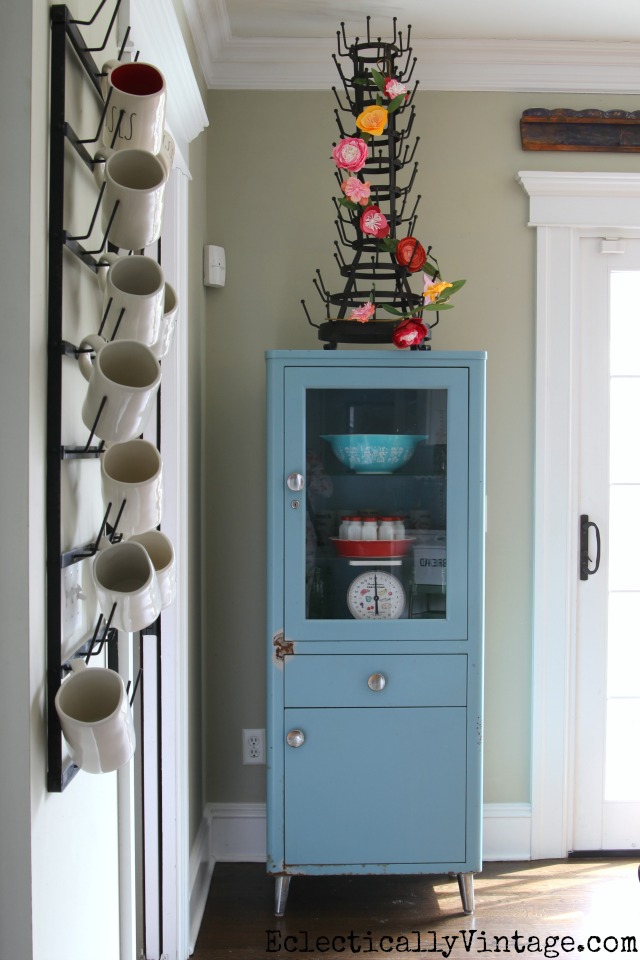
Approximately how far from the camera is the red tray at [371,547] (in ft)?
7.58

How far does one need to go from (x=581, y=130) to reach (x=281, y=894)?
8.03 ft

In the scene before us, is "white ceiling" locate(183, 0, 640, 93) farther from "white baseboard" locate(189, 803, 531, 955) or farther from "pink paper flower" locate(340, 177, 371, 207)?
"white baseboard" locate(189, 803, 531, 955)

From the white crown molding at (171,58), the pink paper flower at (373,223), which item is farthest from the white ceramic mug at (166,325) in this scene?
the pink paper flower at (373,223)

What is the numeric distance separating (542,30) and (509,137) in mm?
307

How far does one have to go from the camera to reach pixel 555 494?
2.69 meters

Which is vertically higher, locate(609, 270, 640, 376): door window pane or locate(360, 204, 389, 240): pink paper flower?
locate(360, 204, 389, 240): pink paper flower

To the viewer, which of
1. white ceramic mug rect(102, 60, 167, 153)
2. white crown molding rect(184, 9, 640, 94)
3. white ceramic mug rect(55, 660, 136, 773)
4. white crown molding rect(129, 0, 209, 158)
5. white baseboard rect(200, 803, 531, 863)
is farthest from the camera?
white baseboard rect(200, 803, 531, 863)

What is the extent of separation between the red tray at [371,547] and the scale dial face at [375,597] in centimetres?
6

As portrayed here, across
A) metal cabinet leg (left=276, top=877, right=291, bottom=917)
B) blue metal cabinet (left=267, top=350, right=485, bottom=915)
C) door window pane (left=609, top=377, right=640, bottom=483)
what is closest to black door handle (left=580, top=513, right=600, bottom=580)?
door window pane (left=609, top=377, right=640, bottom=483)

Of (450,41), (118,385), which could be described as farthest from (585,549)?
(118,385)

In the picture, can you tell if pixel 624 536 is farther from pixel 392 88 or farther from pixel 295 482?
pixel 392 88

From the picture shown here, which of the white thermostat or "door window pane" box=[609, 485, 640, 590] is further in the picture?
"door window pane" box=[609, 485, 640, 590]

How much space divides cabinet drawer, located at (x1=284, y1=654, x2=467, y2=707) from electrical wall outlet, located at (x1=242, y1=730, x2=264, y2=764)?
1.58 feet

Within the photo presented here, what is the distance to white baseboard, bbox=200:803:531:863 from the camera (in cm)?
268
